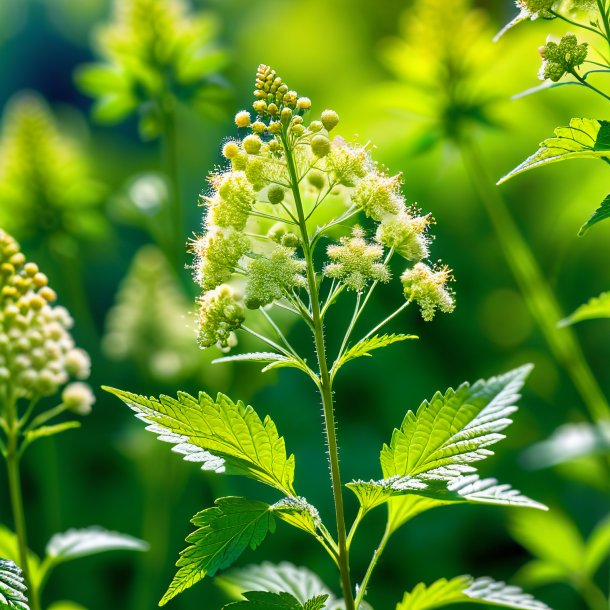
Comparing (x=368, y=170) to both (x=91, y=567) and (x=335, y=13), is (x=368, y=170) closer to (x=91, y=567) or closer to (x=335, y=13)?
(x=91, y=567)

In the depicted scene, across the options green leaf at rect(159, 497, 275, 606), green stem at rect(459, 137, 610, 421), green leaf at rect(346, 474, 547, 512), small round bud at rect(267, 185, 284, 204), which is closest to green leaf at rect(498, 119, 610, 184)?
small round bud at rect(267, 185, 284, 204)

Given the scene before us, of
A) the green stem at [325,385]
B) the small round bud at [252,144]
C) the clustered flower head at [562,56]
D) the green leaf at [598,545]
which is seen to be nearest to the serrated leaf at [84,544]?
the green stem at [325,385]

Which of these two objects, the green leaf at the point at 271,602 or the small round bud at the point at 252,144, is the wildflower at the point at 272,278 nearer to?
the small round bud at the point at 252,144

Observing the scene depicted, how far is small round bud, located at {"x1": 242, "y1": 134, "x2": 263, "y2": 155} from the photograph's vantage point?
3.46ft

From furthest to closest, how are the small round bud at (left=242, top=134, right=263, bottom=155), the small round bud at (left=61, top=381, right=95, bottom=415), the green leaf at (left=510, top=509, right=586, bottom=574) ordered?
1. the green leaf at (left=510, top=509, right=586, bottom=574)
2. the small round bud at (left=61, top=381, right=95, bottom=415)
3. the small round bud at (left=242, top=134, right=263, bottom=155)

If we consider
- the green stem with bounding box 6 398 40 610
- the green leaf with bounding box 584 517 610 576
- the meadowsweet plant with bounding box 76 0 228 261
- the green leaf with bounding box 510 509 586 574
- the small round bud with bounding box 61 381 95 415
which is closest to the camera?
the green stem with bounding box 6 398 40 610

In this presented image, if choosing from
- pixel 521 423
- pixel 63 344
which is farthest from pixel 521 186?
pixel 63 344

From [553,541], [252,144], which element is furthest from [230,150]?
[553,541]

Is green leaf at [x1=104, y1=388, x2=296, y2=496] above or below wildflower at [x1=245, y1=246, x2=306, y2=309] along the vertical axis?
below

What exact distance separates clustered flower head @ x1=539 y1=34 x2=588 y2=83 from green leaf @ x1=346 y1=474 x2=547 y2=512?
54 centimetres

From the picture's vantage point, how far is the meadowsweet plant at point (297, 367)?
3.42 ft

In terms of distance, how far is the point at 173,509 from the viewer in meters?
2.51

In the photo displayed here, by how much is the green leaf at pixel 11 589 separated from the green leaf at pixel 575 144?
82 centimetres

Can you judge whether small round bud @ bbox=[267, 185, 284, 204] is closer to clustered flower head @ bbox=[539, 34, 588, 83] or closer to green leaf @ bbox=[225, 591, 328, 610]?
clustered flower head @ bbox=[539, 34, 588, 83]
